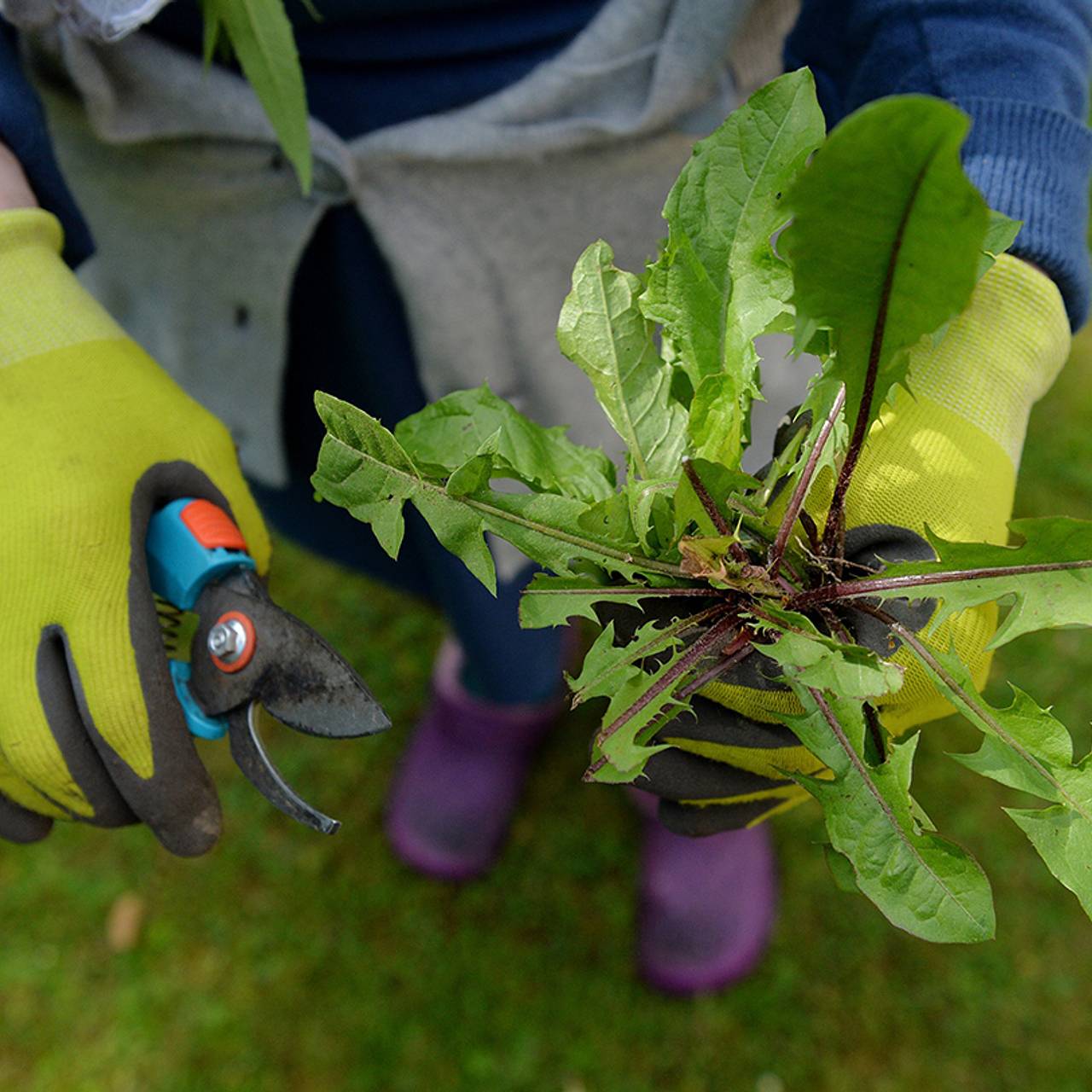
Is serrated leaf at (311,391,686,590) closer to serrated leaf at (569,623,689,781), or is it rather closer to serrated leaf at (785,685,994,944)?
serrated leaf at (569,623,689,781)

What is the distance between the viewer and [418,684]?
8.00 ft

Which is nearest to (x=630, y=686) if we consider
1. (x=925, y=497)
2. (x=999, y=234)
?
(x=925, y=497)

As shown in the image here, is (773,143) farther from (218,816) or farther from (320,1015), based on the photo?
(320,1015)

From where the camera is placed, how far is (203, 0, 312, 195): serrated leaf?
3.26ft

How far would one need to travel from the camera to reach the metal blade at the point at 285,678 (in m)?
0.92

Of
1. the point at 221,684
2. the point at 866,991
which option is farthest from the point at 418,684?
the point at 221,684

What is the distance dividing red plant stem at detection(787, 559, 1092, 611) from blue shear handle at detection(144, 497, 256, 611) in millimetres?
531

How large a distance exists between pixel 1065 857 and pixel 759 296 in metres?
0.51

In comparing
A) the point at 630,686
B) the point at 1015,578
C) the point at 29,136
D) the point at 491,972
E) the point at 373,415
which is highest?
the point at 29,136

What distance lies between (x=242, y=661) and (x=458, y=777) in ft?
4.18

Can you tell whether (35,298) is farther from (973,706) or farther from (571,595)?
(973,706)

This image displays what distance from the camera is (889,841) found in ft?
2.68

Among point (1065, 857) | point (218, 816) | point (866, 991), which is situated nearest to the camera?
point (1065, 857)

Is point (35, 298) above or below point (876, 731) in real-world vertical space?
above
